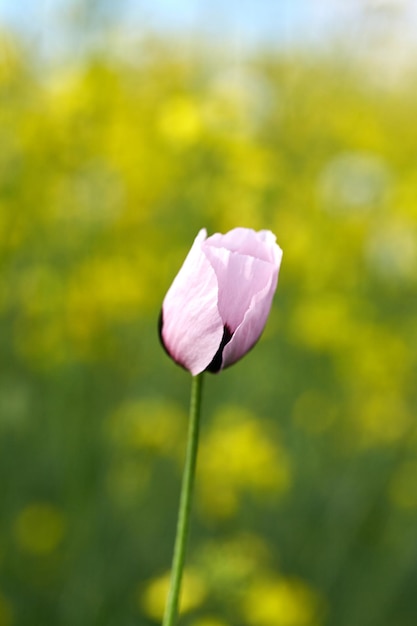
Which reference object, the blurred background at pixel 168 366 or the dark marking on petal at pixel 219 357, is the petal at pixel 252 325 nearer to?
the dark marking on petal at pixel 219 357

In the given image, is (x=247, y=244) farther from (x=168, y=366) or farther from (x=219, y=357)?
(x=168, y=366)

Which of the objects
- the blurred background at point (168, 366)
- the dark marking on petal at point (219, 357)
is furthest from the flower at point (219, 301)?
the blurred background at point (168, 366)

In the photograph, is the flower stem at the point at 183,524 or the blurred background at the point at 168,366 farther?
the blurred background at the point at 168,366

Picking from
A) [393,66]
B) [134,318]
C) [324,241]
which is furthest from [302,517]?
[393,66]

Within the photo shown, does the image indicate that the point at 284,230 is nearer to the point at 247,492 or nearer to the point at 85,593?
the point at 247,492

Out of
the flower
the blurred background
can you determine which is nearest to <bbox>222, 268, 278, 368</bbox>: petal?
the flower

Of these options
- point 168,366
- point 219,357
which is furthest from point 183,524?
point 168,366
